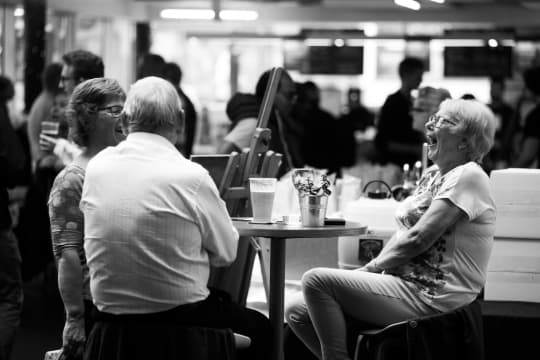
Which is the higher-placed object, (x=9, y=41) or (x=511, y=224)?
(x=9, y=41)

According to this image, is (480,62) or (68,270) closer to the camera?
(68,270)

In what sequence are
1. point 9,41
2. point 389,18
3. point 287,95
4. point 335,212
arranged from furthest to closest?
point 389,18
point 9,41
point 287,95
point 335,212

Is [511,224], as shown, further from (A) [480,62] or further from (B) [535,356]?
(A) [480,62]

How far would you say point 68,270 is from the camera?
310 centimetres

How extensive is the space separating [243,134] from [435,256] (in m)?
2.18

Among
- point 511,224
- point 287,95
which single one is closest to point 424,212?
point 511,224

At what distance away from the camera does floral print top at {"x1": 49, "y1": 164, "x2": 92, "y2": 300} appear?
314 cm

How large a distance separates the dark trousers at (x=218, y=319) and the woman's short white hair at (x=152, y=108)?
0.54 meters

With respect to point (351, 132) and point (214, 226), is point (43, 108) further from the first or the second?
point (214, 226)

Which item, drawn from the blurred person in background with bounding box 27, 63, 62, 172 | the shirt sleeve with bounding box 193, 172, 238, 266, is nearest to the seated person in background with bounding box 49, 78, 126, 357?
the shirt sleeve with bounding box 193, 172, 238, 266

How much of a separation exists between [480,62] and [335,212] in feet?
26.1

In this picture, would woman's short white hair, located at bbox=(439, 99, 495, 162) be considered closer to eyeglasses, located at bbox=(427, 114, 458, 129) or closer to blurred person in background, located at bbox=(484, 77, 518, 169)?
eyeglasses, located at bbox=(427, 114, 458, 129)

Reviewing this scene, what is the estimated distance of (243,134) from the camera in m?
5.41

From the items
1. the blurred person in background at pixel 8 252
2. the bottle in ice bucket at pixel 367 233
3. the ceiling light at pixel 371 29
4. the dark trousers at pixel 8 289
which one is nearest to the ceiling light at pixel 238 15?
the ceiling light at pixel 371 29
